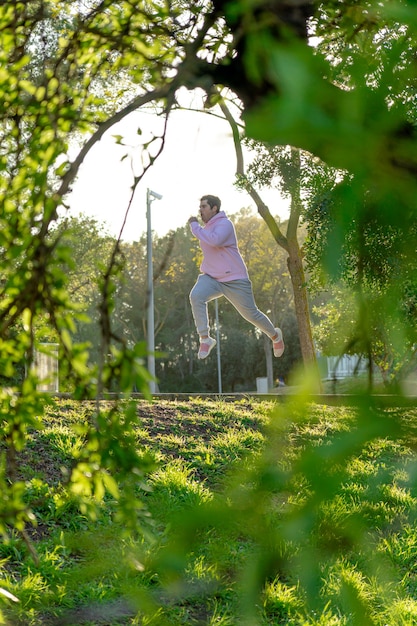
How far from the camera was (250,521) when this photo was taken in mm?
545

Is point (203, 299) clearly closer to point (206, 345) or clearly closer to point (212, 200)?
point (206, 345)

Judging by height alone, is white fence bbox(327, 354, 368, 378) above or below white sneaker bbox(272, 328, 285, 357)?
below

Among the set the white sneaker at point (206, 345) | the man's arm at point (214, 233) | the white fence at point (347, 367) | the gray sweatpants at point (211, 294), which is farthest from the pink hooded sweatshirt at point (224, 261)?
the white fence at point (347, 367)

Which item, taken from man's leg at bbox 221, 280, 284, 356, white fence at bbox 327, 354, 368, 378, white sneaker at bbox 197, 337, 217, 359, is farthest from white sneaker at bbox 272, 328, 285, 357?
white fence at bbox 327, 354, 368, 378

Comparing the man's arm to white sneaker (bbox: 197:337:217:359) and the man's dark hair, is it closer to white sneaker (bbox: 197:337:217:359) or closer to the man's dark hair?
the man's dark hair

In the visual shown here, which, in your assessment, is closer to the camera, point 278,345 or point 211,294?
point 211,294

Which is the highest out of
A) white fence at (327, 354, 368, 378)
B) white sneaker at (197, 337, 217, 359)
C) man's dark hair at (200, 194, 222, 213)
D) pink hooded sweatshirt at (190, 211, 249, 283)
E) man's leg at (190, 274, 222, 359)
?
man's dark hair at (200, 194, 222, 213)

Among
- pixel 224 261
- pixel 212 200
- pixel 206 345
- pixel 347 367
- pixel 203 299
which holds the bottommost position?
pixel 347 367

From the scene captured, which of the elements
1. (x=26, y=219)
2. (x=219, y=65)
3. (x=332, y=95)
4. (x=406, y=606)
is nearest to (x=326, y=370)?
(x=332, y=95)

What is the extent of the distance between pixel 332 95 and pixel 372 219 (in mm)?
139

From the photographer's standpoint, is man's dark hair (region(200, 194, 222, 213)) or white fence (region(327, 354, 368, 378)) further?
man's dark hair (region(200, 194, 222, 213))

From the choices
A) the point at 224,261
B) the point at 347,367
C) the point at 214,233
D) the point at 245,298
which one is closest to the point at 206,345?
the point at 245,298

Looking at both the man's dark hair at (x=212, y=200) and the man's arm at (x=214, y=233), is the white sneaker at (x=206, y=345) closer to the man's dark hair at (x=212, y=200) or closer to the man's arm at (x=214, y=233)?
the man's arm at (x=214, y=233)

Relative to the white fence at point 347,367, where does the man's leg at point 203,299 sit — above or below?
above
